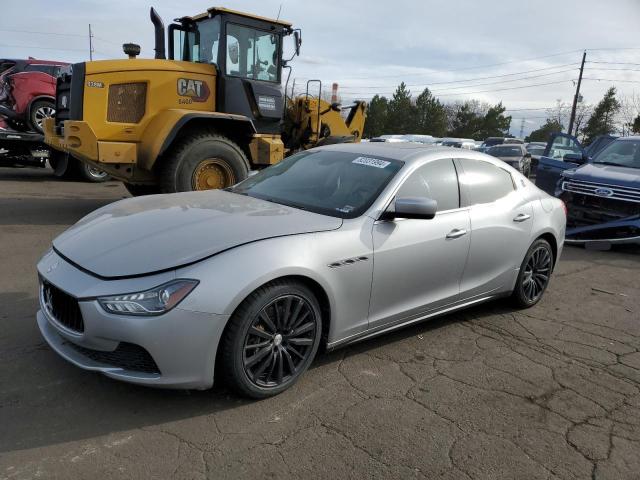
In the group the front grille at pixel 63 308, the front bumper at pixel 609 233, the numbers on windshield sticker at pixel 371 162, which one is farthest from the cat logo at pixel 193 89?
the front bumper at pixel 609 233

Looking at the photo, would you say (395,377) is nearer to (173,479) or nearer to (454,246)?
(454,246)

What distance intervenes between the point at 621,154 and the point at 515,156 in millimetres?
11255

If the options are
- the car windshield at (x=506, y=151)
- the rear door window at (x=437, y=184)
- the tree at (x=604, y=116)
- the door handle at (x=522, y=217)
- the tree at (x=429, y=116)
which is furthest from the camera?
the tree at (x=429, y=116)

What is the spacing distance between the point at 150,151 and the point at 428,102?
56277 millimetres

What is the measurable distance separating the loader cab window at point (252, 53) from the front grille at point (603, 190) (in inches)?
202

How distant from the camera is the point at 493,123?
62156mm

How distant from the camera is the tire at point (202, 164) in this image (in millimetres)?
7277

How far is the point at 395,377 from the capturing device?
3.39m

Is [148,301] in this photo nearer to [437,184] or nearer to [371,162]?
[371,162]

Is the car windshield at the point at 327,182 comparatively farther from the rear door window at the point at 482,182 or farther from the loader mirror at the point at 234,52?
the loader mirror at the point at 234,52

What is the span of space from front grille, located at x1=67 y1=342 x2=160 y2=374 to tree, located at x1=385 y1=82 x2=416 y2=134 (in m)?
59.3

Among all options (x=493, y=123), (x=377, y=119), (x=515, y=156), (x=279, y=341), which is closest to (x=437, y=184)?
(x=279, y=341)

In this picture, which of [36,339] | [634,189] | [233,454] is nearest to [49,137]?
[36,339]

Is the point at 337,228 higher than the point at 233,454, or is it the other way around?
the point at 337,228
